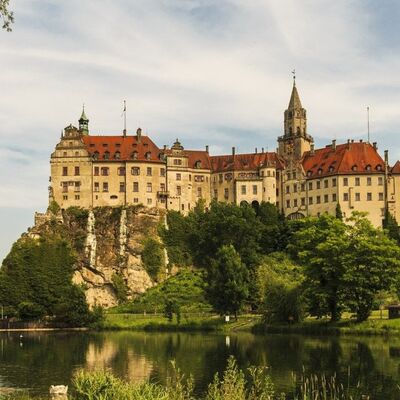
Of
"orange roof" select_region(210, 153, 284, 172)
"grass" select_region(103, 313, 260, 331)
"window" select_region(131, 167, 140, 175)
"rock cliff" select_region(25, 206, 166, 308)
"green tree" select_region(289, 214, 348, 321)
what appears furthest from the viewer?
"orange roof" select_region(210, 153, 284, 172)

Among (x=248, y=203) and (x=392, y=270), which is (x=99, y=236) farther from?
(x=392, y=270)

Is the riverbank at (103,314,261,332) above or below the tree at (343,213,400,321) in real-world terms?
below

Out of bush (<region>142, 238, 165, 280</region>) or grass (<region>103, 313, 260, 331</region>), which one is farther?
bush (<region>142, 238, 165, 280</region>)

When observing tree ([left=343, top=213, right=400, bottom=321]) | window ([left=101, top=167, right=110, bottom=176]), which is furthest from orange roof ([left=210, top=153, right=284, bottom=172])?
tree ([left=343, top=213, right=400, bottom=321])

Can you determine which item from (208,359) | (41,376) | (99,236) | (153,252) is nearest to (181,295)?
(153,252)

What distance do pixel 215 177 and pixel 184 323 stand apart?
1694 inches

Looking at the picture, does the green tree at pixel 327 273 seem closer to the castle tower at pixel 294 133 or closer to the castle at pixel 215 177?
the castle at pixel 215 177

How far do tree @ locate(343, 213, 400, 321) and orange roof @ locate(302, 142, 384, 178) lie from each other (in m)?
46.0

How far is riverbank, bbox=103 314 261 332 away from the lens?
72750 mm

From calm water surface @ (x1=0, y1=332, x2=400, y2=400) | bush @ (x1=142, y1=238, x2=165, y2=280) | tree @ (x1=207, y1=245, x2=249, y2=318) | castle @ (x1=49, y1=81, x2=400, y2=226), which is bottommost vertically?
Result: calm water surface @ (x1=0, y1=332, x2=400, y2=400)

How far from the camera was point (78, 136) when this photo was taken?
110812 millimetres

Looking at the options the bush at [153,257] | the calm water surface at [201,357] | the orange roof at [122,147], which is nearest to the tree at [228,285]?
the calm water surface at [201,357]

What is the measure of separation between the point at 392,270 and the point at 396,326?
5719 millimetres

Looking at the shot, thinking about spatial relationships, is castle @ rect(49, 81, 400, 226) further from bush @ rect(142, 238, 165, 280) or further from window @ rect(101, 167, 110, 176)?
bush @ rect(142, 238, 165, 280)
